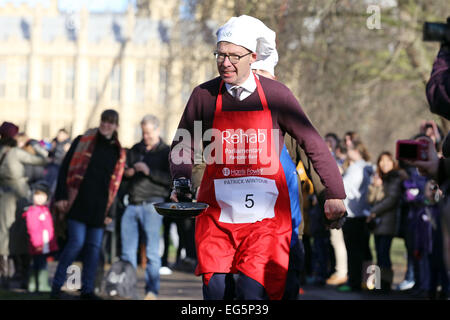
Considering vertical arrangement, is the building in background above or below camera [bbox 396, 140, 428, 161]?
above

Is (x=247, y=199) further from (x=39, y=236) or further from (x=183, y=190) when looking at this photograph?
(x=39, y=236)

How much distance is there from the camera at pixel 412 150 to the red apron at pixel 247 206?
1.54m

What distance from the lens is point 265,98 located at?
5.31 metres

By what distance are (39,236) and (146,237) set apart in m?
1.75

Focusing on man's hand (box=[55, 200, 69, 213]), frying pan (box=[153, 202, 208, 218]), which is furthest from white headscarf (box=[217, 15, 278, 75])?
man's hand (box=[55, 200, 69, 213])

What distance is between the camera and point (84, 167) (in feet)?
33.0

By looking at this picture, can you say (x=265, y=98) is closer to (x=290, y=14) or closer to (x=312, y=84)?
(x=290, y=14)

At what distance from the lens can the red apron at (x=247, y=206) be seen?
5199 mm

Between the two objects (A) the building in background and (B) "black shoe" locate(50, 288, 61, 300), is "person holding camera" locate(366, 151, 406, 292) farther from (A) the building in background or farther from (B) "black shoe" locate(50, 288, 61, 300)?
(A) the building in background

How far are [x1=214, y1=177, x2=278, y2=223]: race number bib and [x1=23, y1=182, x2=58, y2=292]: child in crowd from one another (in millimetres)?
6508

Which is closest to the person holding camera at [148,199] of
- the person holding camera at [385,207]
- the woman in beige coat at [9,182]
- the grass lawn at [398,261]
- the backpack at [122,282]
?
the backpack at [122,282]

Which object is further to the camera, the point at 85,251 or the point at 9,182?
the point at 9,182

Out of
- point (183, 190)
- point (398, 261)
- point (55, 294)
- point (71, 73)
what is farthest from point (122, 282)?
point (71, 73)

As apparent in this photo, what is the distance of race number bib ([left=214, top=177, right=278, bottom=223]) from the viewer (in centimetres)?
522
